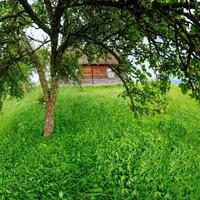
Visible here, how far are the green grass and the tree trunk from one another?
0.45m

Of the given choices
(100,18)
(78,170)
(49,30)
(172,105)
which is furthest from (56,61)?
(172,105)

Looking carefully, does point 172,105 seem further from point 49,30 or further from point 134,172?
point 134,172

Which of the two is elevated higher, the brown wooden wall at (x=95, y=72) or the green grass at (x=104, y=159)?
the brown wooden wall at (x=95, y=72)

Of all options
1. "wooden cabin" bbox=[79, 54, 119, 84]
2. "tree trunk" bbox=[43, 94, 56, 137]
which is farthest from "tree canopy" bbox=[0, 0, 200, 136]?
"wooden cabin" bbox=[79, 54, 119, 84]

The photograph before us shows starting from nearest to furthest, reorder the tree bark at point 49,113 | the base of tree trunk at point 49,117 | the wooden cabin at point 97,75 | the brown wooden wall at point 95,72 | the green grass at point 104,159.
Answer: the green grass at point 104,159
the tree bark at point 49,113
the base of tree trunk at point 49,117
the wooden cabin at point 97,75
the brown wooden wall at point 95,72

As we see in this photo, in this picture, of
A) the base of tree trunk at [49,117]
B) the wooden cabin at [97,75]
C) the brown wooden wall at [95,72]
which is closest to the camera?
the base of tree trunk at [49,117]

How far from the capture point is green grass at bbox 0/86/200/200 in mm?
15320

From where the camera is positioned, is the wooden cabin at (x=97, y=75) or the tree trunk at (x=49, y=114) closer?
the tree trunk at (x=49, y=114)

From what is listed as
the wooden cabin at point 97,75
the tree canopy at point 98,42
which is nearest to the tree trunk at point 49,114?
the tree canopy at point 98,42

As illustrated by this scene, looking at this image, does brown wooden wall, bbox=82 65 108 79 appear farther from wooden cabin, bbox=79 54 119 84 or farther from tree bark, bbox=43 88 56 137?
tree bark, bbox=43 88 56 137

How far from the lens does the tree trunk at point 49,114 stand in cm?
2308

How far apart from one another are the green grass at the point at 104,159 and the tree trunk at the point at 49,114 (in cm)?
45

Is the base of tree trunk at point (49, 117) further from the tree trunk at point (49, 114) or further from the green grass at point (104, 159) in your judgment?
the green grass at point (104, 159)

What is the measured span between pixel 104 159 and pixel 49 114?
632cm
